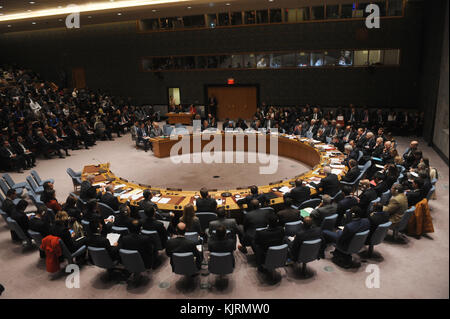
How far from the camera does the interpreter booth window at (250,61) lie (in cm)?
1880

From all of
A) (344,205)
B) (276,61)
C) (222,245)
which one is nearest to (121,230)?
(222,245)

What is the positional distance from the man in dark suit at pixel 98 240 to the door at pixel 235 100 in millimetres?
14887

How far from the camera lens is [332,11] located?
1677 centimetres

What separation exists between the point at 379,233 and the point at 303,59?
44.9 ft

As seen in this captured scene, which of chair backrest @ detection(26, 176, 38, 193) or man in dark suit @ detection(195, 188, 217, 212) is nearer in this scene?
man in dark suit @ detection(195, 188, 217, 212)

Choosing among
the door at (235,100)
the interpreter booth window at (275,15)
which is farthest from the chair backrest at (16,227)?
the interpreter booth window at (275,15)

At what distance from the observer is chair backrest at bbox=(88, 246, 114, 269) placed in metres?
5.45

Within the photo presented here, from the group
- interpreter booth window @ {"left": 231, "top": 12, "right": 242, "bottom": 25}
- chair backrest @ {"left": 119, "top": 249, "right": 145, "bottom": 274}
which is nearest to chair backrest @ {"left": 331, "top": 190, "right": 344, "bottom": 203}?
chair backrest @ {"left": 119, "top": 249, "right": 145, "bottom": 274}

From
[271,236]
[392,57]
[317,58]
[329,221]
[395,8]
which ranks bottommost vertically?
[329,221]

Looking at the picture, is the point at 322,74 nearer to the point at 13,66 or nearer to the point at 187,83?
the point at 187,83

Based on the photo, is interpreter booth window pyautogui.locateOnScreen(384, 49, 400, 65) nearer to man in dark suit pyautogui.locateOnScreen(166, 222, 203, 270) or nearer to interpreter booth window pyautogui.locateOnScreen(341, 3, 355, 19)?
interpreter booth window pyautogui.locateOnScreen(341, 3, 355, 19)

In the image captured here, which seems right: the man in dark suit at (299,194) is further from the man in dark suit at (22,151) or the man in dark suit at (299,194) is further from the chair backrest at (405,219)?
the man in dark suit at (22,151)

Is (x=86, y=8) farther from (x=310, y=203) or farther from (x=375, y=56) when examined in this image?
(x=310, y=203)

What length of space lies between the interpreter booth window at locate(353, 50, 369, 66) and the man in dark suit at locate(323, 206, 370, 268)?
13364 mm
